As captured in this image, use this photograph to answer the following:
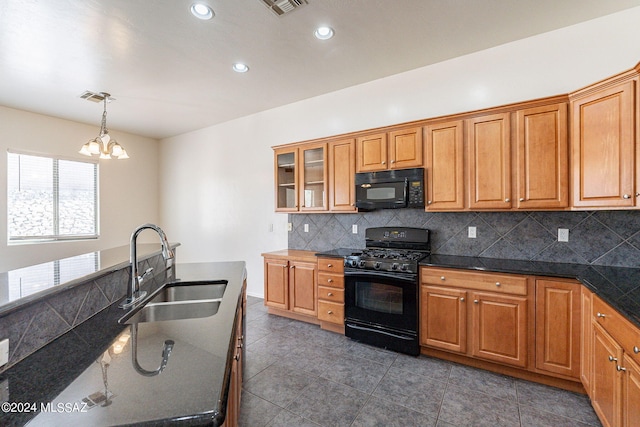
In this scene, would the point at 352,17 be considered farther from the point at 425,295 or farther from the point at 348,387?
the point at 348,387

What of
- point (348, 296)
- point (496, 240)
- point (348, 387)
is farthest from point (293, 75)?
point (348, 387)

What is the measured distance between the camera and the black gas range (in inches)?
106

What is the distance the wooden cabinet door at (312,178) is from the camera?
12.0 ft

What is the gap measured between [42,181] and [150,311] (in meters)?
4.56

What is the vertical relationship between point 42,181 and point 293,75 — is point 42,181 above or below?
below

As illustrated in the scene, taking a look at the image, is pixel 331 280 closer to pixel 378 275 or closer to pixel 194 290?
pixel 378 275

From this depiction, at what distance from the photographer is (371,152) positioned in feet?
10.6

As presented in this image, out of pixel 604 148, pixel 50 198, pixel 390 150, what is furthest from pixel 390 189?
pixel 50 198

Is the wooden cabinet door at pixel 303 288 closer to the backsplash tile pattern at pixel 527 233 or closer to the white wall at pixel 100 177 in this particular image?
the backsplash tile pattern at pixel 527 233

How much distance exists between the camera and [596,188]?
2104mm

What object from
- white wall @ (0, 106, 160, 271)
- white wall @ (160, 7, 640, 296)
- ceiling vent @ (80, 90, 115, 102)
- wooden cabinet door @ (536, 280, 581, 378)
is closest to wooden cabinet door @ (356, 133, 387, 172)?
white wall @ (160, 7, 640, 296)

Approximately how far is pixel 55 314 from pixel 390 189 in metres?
2.75

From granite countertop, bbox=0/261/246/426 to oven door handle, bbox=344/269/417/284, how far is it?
189 cm

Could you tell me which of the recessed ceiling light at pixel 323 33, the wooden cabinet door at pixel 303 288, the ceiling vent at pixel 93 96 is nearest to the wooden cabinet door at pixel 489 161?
the recessed ceiling light at pixel 323 33
